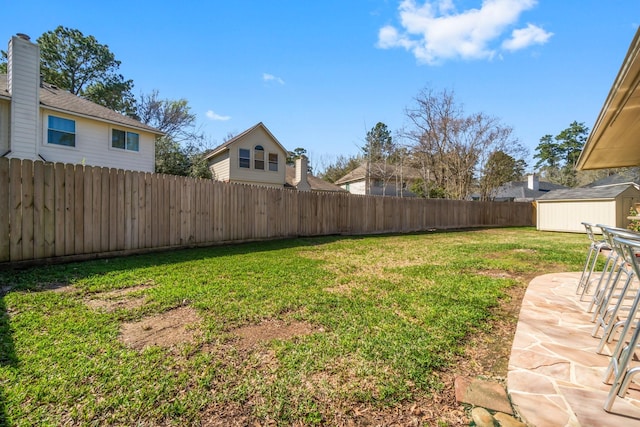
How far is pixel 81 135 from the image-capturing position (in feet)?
35.8

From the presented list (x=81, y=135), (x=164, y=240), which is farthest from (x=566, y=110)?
(x=81, y=135)

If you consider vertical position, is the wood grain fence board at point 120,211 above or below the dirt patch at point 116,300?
above

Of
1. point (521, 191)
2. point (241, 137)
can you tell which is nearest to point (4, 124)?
point (241, 137)

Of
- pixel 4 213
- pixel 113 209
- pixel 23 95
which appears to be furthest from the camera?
pixel 23 95

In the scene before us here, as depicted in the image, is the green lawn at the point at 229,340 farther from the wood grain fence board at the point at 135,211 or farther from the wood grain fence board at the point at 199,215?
the wood grain fence board at the point at 199,215

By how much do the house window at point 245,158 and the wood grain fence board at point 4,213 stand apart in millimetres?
12999

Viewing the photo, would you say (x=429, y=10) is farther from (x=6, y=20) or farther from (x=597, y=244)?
(x=6, y=20)

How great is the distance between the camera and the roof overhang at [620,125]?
233cm

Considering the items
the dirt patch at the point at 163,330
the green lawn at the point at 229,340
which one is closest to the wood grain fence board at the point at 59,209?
the green lawn at the point at 229,340

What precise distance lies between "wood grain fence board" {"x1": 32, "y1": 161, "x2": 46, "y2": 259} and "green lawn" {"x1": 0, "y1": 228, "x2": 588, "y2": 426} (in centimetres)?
42

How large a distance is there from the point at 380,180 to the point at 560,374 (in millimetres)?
25885

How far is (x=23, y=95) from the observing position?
9.16 m

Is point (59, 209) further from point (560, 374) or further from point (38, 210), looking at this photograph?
point (560, 374)

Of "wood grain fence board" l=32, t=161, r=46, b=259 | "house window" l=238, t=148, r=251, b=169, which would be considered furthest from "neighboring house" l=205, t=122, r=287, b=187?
"wood grain fence board" l=32, t=161, r=46, b=259
